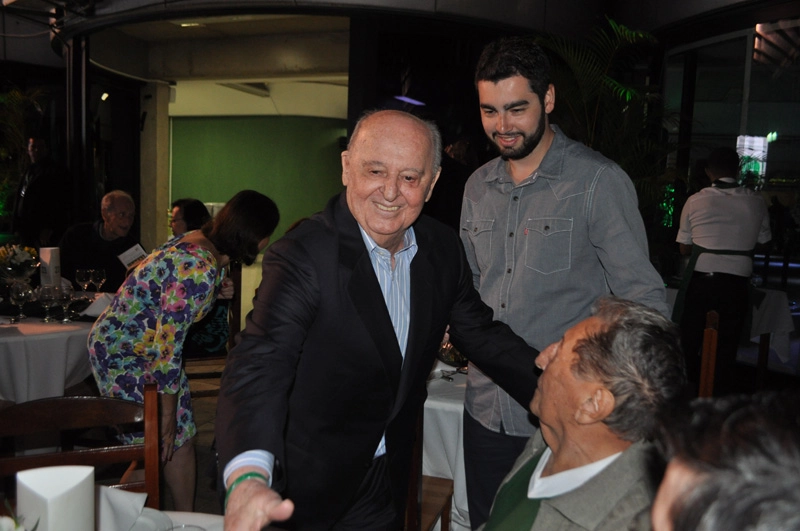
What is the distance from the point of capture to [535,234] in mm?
2174

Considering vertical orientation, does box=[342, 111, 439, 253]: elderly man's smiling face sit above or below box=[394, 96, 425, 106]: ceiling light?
below

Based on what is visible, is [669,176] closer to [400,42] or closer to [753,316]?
[753,316]

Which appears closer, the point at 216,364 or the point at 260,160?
the point at 216,364

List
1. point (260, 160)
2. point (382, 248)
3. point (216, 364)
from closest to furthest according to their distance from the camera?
point (382, 248) < point (216, 364) < point (260, 160)

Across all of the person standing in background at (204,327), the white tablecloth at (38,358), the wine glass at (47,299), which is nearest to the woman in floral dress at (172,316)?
the white tablecloth at (38,358)

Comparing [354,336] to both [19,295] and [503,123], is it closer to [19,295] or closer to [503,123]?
[503,123]

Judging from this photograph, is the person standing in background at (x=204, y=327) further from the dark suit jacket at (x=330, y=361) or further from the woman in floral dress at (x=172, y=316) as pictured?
the dark suit jacket at (x=330, y=361)

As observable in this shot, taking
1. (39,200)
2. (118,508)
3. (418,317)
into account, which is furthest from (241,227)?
(39,200)

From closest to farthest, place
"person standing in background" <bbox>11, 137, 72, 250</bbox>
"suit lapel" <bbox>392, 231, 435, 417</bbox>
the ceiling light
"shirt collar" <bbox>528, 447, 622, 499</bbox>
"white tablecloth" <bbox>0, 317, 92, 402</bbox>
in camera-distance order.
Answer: "shirt collar" <bbox>528, 447, 622, 499</bbox> → "suit lapel" <bbox>392, 231, 435, 417</bbox> → "white tablecloth" <bbox>0, 317, 92, 402</bbox> → the ceiling light → "person standing in background" <bbox>11, 137, 72, 250</bbox>

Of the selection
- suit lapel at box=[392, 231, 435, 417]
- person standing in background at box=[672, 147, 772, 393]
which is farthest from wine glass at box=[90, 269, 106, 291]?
person standing in background at box=[672, 147, 772, 393]

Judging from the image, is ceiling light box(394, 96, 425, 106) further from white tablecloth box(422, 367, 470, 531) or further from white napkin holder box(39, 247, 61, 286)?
white tablecloth box(422, 367, 470, 531)

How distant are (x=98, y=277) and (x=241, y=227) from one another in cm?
225

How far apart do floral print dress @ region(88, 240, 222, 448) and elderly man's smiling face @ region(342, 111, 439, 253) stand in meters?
1.31

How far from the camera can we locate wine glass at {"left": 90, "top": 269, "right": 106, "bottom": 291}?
483cm
